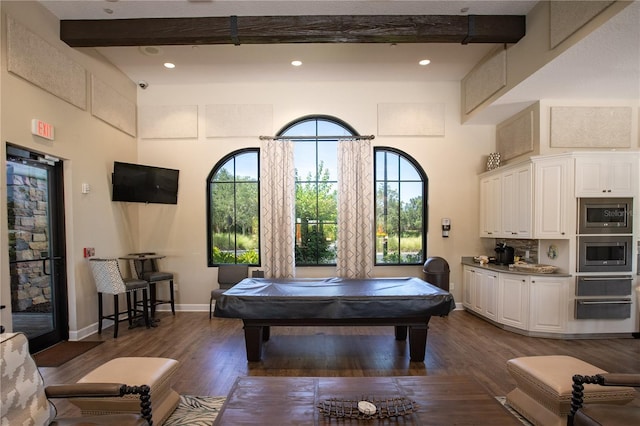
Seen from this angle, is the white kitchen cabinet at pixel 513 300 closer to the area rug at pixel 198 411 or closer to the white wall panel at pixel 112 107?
the area rug at pixel 198 411

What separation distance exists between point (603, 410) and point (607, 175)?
3.38m

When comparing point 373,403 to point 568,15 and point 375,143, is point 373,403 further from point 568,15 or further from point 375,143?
point 375,143

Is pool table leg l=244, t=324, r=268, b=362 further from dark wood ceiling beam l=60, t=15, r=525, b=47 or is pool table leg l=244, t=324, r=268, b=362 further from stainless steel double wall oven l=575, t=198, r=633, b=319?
stainless steel double wall oven l=575, t=198, r=633, b=319

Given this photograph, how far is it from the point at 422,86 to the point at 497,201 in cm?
236

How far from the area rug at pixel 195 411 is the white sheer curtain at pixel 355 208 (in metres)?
2.90

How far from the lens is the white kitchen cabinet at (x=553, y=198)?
385 cm

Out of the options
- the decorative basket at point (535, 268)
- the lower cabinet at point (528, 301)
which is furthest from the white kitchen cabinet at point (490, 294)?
the decorative basket at point (535, 268)

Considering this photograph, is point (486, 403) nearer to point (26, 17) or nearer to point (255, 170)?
point (255, 170)

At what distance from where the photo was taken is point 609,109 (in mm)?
4117

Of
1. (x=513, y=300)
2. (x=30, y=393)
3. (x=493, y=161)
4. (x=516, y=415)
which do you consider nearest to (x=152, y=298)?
(x=30, y=393)

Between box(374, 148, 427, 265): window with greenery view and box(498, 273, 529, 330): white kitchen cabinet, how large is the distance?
4.51ft

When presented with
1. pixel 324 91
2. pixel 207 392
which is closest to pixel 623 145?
pixel 324 91

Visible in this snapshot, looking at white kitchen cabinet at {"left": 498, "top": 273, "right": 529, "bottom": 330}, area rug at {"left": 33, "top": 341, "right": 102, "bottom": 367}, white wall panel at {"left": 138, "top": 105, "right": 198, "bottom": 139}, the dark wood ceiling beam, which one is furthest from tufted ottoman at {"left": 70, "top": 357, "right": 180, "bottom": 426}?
white kitchen cabinet at {"left": 498, "top": 273, "right": 529, "bottom": 330}

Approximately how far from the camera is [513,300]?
13.4 ft
